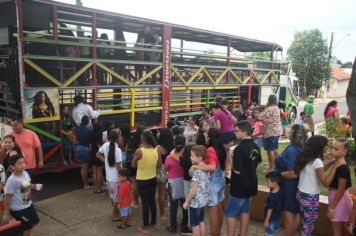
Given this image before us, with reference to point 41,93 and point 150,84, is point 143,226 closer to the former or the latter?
point 41,93

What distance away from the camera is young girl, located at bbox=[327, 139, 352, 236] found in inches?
137

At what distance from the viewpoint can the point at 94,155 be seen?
5.88m

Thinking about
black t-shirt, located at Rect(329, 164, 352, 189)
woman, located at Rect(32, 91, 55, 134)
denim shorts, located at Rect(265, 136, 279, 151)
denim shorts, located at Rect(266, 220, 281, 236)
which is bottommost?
denim shorts, located at Rect(266, 220, 281, 236)

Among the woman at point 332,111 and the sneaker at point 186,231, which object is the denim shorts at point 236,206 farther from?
the woman at point 332,111

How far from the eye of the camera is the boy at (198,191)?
366 centimetres

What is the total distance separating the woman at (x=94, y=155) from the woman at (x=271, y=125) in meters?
3.24

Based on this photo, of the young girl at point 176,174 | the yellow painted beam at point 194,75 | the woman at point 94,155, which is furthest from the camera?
the yellow painted beam at point 194,75

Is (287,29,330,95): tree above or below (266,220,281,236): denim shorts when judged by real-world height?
above

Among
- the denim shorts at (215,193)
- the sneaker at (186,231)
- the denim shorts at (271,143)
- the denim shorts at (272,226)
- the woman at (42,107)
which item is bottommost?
the sneaker at (186,231)

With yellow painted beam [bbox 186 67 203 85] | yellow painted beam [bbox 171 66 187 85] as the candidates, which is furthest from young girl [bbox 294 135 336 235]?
yellow painted beam [bbox 186 67 203 85]

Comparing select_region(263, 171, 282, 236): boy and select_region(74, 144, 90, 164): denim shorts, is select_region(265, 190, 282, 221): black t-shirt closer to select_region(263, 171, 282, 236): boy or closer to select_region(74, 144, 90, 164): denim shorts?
select_region(263, 171, 282, 236): boy

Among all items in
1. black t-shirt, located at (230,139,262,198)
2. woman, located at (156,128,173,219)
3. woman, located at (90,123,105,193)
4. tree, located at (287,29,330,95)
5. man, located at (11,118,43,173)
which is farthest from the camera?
tree, located at (287,29,330,95)

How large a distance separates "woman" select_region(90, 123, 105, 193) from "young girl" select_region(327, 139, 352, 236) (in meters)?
3.88

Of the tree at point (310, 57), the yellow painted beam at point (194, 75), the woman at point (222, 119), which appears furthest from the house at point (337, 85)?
the woman at point (222, 119)
